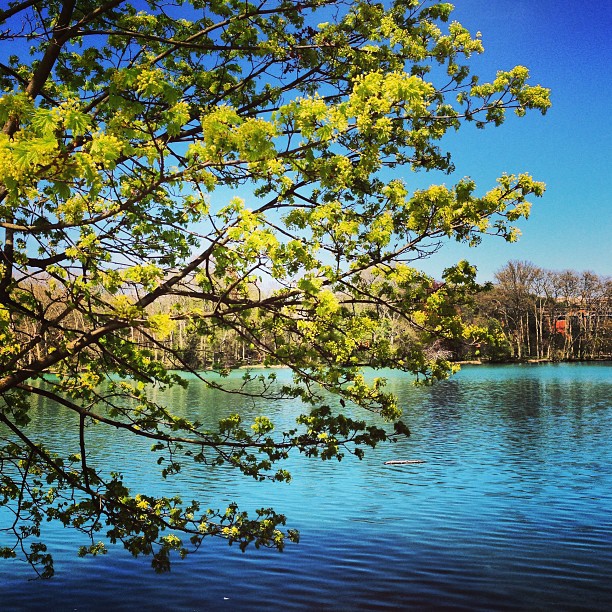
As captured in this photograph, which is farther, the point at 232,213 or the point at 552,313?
the point at 552,313

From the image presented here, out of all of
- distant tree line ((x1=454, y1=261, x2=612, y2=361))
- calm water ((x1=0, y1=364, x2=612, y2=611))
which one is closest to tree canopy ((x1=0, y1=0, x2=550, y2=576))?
calm water ((x1=0, y1=364, x2=612, y2=611))

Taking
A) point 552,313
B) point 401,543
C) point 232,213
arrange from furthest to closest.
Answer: point 552,313 → point 401,543 → point 232,213

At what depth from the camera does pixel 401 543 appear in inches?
468

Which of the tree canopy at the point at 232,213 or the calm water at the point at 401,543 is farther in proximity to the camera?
the calm water at the point at 401,543

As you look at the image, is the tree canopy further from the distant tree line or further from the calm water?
the distant tree line

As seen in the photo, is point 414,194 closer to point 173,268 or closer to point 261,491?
point 173,268

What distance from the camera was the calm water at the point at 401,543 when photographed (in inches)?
370

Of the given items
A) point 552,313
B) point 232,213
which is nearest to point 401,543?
point 232,213

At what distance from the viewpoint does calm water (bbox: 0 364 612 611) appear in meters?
9.40

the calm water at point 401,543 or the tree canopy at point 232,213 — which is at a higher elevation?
the tree canopy at point 232,213

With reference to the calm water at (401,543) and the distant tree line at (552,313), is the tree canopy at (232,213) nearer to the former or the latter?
the calm water at (401,543)

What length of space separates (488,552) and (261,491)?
20.2 feet

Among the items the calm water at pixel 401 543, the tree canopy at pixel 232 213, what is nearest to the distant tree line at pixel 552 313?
the calm water at pixel 401 543

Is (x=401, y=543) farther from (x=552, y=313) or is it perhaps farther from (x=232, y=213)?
(x=552, y=313)
